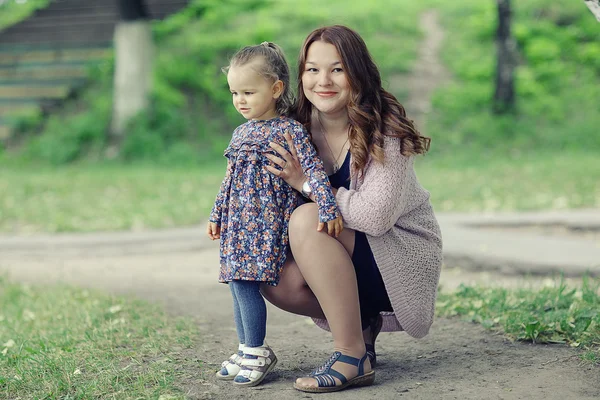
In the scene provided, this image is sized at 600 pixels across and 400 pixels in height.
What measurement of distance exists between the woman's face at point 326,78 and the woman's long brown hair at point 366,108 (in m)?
0.03

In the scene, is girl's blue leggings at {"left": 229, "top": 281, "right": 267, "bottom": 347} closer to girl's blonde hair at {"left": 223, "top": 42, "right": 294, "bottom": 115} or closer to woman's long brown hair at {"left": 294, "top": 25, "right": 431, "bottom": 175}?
woman's long brown hair at {"left": 294, "top": 25, "right": 431, "bottom": 175}

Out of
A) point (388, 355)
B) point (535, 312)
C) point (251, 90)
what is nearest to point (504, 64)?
point (535, 312)

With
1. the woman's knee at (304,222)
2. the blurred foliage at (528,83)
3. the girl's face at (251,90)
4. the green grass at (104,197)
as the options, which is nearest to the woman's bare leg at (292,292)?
the woman's knee at (304,222)

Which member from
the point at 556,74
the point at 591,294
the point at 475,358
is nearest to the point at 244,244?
the point at 475,358

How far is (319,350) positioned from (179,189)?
6039 millimetres

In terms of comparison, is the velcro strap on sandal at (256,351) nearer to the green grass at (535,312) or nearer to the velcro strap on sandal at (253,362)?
the velcro strap on sandal at (253,362)

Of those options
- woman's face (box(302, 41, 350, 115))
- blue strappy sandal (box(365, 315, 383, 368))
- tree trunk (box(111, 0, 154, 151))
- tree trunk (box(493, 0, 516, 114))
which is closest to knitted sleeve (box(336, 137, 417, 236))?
woman's face (box(302, 41, 350, 115))

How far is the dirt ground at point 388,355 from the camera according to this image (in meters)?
3.05

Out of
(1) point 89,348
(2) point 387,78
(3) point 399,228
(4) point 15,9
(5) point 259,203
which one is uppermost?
(4) point 15,9

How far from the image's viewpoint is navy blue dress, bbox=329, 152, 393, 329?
3201 mm

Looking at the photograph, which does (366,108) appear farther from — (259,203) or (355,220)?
(259,203)

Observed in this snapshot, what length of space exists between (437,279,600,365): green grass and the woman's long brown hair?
1.14 m

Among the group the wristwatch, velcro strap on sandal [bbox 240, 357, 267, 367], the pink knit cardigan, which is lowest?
velcro strap on sandal [bbox 240, 357, 267, 367]

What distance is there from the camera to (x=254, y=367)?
10.4 feet
